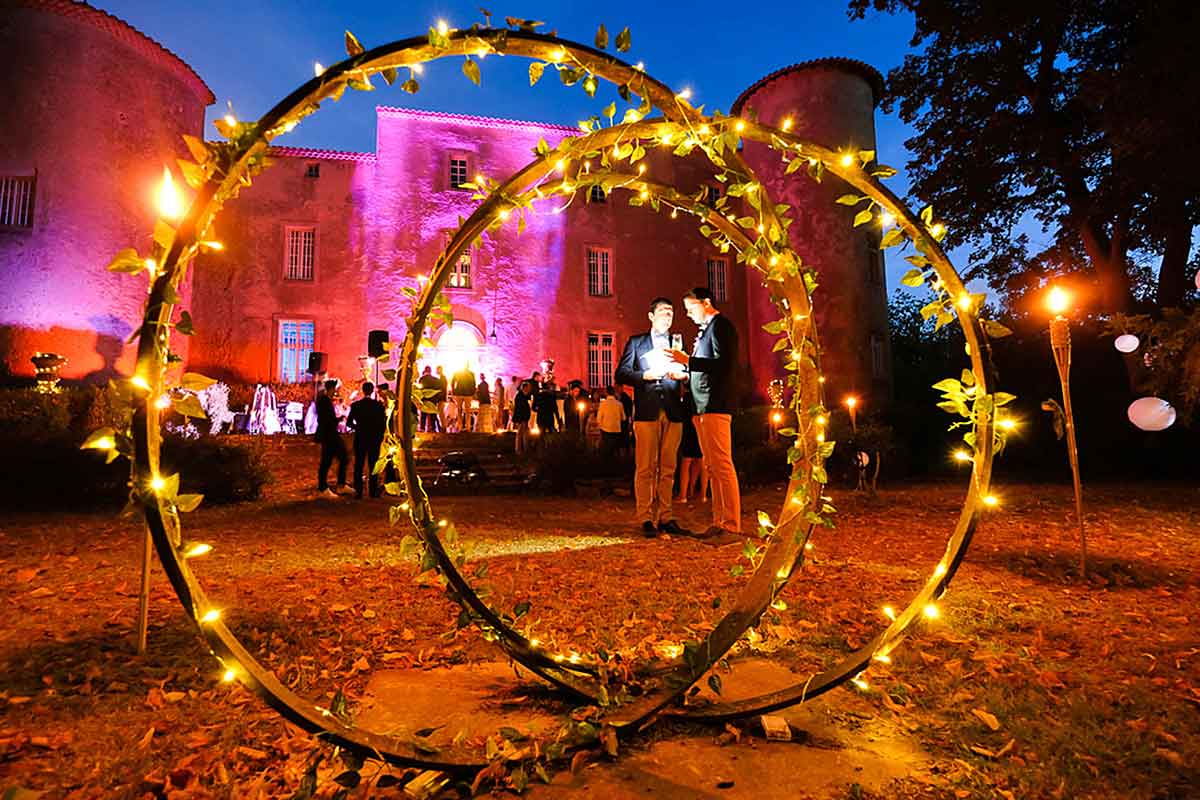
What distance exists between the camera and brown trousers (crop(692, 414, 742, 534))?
551cm

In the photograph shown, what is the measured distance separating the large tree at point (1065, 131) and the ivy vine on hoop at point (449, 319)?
13.1 m

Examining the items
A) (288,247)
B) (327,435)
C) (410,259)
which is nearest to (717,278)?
(410,259)

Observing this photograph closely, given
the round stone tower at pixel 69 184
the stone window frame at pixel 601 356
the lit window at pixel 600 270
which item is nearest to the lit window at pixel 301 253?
the round stone tower at pixel 69 184

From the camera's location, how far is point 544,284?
70.5ft

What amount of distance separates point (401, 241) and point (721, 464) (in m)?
18.0

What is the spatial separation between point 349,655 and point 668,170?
2213 centimetres

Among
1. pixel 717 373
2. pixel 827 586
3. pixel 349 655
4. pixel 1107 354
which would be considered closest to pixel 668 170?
pixel 1107 354

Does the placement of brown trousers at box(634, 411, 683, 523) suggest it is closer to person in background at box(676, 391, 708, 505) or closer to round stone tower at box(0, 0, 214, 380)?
person in background at box(676, 391, 708, 505)

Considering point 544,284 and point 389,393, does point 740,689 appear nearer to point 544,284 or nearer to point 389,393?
point 389,393

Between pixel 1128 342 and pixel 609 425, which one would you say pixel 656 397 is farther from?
pixel 1128 342

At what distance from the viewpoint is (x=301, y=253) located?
67.4 feet

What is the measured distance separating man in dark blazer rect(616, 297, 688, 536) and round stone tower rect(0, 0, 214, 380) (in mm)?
15676

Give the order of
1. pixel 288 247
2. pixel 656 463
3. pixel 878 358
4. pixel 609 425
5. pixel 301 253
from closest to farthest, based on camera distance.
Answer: pixel 656 463 → pixel 609 425 → pixel 288 247 → pixel 301 253 → pixel 878 358

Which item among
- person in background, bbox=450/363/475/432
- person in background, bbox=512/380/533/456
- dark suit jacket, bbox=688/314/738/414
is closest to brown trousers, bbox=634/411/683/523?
dark suit jacket, bbox=688/314/738/414
